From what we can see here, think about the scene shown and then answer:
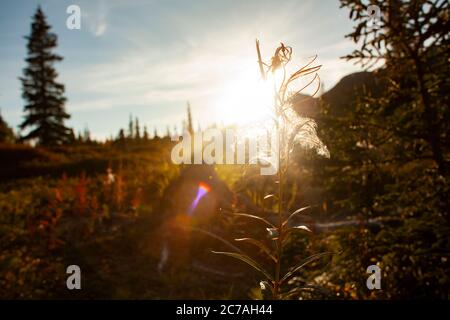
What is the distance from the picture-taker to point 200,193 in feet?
32.6

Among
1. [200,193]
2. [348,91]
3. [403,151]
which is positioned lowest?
[200,193]

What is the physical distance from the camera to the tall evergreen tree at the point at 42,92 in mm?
39250

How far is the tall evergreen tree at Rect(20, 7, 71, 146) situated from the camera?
3925cm

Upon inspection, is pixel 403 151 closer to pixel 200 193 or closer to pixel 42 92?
pixel 200 193

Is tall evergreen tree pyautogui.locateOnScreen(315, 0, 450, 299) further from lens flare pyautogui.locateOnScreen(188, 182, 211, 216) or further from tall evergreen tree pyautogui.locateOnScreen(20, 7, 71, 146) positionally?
tall evergreen tree pyautogui.locateOnScreen(20, 7, 71, 146)

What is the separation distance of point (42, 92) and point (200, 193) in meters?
35.8

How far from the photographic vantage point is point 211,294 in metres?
6.85

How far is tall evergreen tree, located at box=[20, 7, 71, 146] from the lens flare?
32755mm

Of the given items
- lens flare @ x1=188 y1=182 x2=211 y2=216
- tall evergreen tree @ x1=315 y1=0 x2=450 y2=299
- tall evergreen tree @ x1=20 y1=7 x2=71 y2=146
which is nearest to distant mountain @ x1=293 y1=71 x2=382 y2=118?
tall evergreen tree @ x1=315 y1=0 x2=450 y2=299

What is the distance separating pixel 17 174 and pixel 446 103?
17726 mm

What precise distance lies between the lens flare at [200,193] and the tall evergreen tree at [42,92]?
107 feet

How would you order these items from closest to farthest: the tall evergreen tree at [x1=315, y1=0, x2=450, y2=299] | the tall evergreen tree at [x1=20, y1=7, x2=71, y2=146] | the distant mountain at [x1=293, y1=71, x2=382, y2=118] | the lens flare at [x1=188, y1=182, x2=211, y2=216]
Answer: the distant mountain at [x1=293, y1=71, x2=382, y2=118]
the tall evergreen tree at [x1=315, y1=0, x2=450, y2=299]
the lens flare at [x1=188, y1=182, x2=211, y2=216]
the tall evergreen tree at [x1=20, y1=7, x2=71, y2=146]

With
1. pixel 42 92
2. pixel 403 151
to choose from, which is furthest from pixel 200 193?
pixel 42 92
